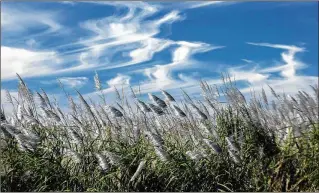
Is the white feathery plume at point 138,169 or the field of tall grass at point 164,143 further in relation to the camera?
the field of tall grass at point 164,143

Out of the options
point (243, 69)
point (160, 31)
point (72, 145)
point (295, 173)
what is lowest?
point (295, 173)

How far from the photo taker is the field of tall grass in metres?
2.97

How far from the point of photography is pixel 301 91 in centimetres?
363

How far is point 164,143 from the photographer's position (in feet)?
10.3

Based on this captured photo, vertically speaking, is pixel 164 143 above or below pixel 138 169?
above

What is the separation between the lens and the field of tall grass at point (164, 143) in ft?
9.73

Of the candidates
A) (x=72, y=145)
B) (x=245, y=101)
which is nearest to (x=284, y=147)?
(x=245, y=101)

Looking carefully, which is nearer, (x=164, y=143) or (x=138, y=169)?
(x=138, y=169)

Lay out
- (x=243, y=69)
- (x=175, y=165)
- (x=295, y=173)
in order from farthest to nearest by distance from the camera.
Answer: (x=243, y=69)
(x=295, y=173)
(x=175, y=165)

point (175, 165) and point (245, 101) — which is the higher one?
point (245, 101)

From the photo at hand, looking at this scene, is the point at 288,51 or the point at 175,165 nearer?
the point at 175,165

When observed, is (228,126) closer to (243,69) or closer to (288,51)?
(243,69)

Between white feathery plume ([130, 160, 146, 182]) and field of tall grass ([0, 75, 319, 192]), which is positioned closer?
white feathery plume ([130, 160, 146, 182])

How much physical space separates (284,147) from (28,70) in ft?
5.75
